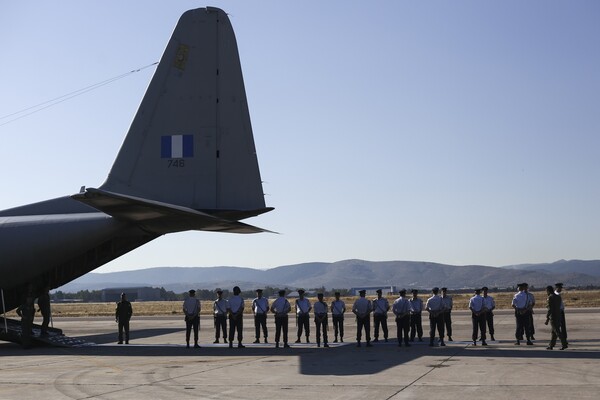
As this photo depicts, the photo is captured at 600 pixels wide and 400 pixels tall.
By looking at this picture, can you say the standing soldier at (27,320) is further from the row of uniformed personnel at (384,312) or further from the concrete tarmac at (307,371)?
the row of uniformed personnel at (384,312)

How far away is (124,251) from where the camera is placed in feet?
73.7

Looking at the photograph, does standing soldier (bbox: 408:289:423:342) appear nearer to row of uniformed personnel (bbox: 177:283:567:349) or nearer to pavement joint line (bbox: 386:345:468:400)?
row of uniformed personnel (bbox: 177:283:567:349)

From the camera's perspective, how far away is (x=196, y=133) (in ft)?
68.0

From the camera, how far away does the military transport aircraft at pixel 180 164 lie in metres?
20.3

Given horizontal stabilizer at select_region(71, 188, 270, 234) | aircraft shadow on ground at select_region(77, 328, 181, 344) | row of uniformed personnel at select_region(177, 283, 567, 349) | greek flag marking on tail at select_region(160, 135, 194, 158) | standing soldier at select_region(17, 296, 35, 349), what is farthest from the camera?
aircraft shadow on ground at select_region(77, 328, 181, 344)

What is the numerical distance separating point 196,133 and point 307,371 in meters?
8.93

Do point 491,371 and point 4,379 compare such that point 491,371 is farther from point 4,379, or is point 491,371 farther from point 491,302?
point 4,379

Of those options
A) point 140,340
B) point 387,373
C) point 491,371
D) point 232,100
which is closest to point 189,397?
point 387,373

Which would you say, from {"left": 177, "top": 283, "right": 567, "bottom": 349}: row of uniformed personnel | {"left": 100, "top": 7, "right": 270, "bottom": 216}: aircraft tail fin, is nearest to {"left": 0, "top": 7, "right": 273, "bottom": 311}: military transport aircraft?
{"left": 100, "top": 7, "right": 270, "bottom": 216}: aircraft tail fin

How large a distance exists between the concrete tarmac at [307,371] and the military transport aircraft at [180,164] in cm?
318

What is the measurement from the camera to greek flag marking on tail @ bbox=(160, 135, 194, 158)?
20812 millimetres

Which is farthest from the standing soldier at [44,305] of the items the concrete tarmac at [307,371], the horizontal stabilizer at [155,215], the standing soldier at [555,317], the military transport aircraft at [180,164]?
the standing soldier at [555,317]

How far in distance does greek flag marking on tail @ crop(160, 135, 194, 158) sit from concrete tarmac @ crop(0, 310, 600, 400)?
5515 mm

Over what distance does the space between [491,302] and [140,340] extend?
11.8 metres
